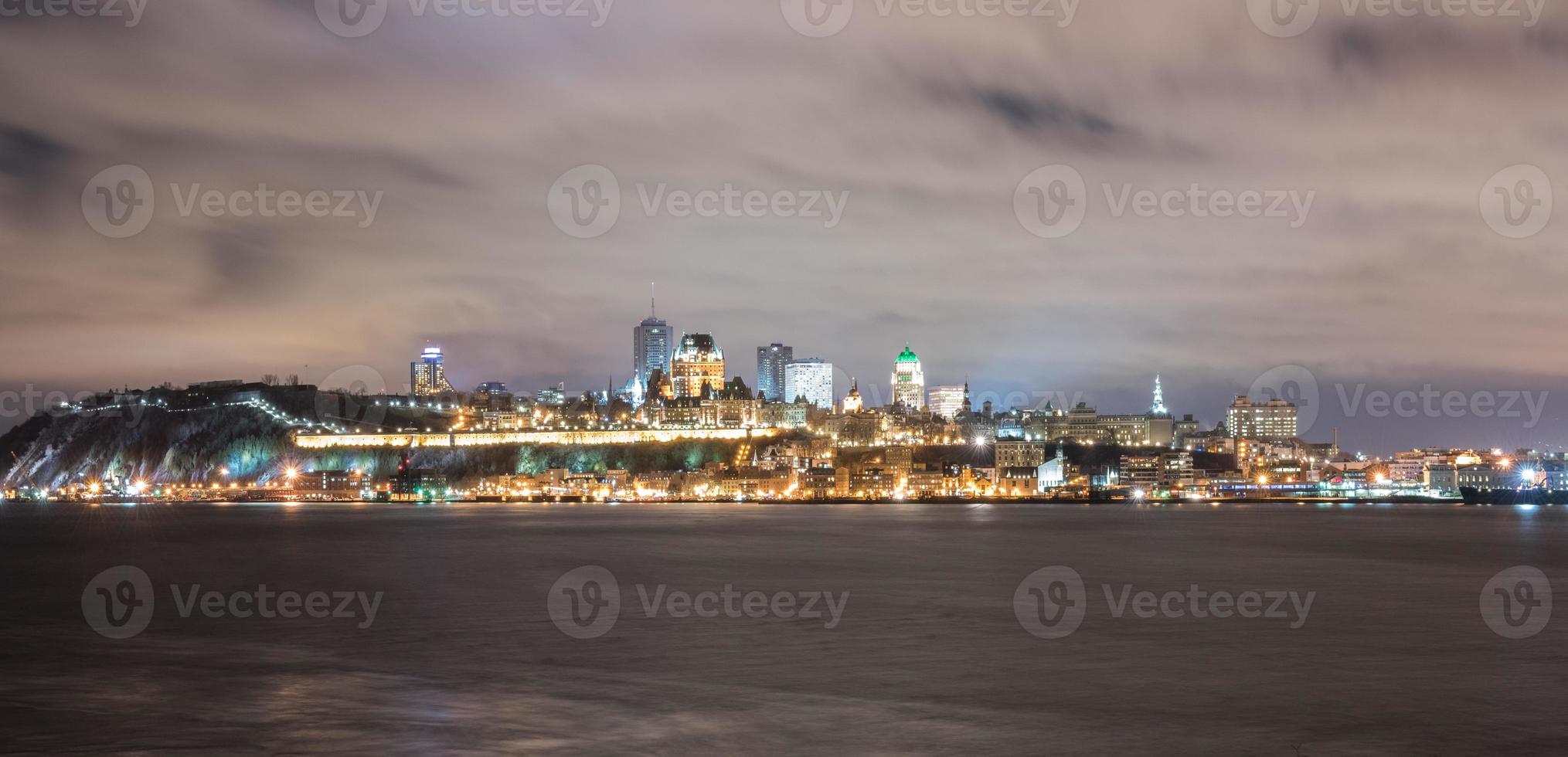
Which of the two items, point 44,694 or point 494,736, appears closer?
point 494,736

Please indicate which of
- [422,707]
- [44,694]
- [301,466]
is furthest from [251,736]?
[301,466]

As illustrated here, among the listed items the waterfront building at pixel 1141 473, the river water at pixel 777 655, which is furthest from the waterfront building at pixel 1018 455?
the river water at pixel 777 655

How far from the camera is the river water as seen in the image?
18688mm

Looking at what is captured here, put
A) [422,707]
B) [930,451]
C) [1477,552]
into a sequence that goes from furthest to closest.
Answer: [930,451] → [1477,552] → [422,707]

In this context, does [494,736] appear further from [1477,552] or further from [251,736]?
[1477,552]

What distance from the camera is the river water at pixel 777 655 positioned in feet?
61.3

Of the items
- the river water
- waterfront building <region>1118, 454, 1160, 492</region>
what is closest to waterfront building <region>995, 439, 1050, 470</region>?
waterfront building <region>1118, 454, 1160, 492</region>

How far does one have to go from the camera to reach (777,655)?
26.2 meters

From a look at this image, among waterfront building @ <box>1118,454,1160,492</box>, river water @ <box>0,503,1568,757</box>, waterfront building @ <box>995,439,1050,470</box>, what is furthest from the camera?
waterfront building @ <box>995,439,1050,470</box>

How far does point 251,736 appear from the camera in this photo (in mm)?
18250

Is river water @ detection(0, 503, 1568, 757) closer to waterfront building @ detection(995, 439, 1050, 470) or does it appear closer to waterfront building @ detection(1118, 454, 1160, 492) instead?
waterfront building @ detection(1118, 454, 1160, 492)

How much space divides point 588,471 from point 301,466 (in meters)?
48.5

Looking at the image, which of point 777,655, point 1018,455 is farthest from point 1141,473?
point 777,655

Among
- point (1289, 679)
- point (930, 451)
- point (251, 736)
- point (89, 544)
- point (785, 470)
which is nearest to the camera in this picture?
point (251, 736)
